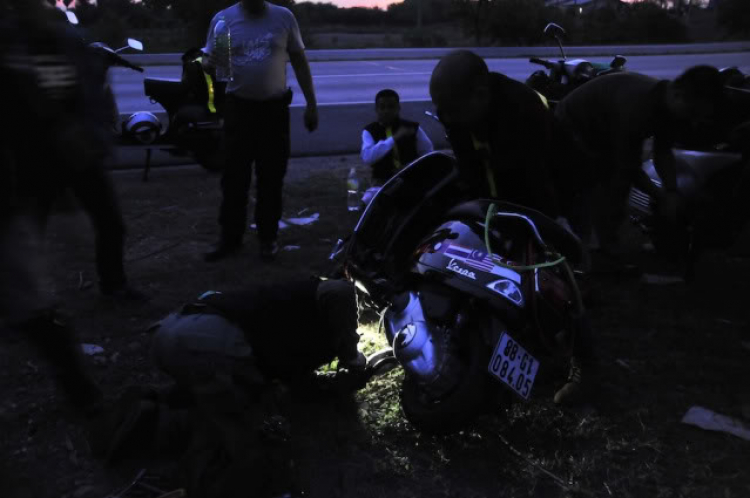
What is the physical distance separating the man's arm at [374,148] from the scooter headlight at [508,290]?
2.71 metres

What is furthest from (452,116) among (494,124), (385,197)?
(385,197)

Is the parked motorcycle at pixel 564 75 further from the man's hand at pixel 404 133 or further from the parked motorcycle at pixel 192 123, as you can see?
the parked motorcycle at pixel 192 123

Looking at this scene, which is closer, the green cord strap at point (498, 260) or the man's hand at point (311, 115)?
the green cord strap at point (498, 260)

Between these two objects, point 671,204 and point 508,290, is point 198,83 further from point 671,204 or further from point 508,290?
point 508,290

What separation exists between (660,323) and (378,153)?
2.27 meters

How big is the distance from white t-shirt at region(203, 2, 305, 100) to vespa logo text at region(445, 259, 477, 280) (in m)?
2.46

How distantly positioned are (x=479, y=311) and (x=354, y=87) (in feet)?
51.9

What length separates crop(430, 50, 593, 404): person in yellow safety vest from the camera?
121 inches

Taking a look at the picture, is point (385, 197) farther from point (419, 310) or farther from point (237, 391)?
point (237, 391)

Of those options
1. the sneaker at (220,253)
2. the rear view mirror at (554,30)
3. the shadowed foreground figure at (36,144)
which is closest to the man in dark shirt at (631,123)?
the rear view mirror at (554,30)

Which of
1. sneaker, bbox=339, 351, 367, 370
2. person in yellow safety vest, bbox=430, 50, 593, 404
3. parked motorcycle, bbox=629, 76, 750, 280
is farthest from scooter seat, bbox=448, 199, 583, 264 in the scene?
parked motorcycle, bbox=629, 76, 750, 280

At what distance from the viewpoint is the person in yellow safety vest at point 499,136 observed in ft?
10.1

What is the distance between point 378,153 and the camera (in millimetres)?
5242

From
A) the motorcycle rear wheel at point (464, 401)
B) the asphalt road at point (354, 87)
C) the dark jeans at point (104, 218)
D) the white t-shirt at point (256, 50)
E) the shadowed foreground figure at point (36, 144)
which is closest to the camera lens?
the shadowed foreground figure at point (36, 144)
